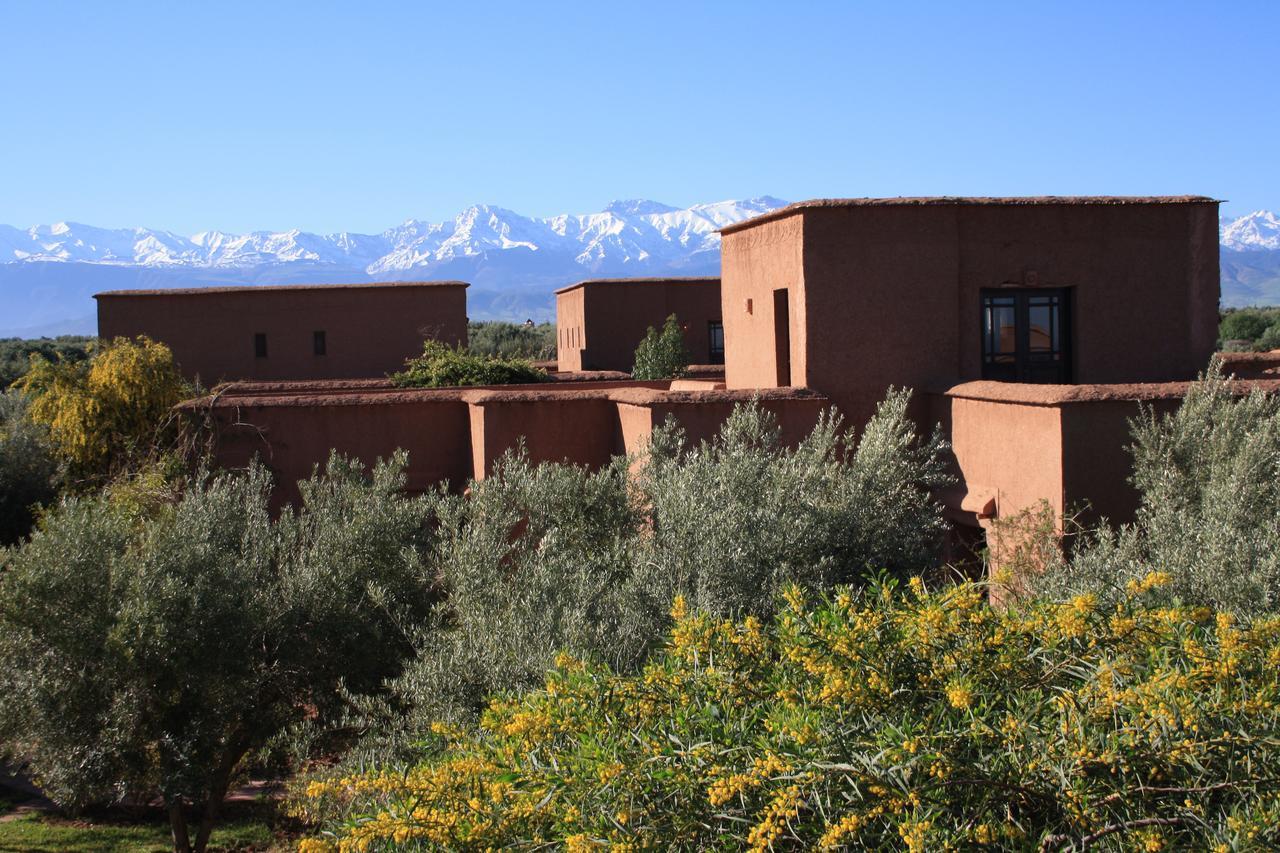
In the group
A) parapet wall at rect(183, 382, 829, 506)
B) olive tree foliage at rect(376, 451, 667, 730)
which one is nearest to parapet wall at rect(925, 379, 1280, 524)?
parapet wall at rect(183, 382, 829, 506)

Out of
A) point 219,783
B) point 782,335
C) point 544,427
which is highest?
point 782,335

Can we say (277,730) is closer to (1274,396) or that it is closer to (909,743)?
(909,743)

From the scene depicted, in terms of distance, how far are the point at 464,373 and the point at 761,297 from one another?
8.96m

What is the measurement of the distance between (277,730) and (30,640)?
1812 mm

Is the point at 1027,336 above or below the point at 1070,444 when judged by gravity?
above

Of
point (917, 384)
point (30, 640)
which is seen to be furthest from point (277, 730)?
point (917, 384)

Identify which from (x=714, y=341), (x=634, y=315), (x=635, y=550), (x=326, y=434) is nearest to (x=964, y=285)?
(x=635, y=550)

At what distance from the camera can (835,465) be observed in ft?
33.0

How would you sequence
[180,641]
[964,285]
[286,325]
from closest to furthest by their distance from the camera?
[180,641] < [964,285] < [286,325]

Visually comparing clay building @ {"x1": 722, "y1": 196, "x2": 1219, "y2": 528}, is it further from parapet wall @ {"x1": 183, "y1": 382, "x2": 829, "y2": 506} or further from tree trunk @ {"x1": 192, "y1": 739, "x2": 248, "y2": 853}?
tree trunk @ {"x1": 192, "y1": 739, "x2": 248, "y2": 853}

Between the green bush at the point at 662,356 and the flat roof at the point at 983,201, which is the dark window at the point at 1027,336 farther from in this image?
the green bush at the point at 662,356

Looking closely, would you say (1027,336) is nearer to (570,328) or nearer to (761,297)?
(761,297)

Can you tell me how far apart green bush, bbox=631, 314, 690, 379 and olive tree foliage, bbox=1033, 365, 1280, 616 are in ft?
56.9

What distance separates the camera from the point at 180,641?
8.45 metres
